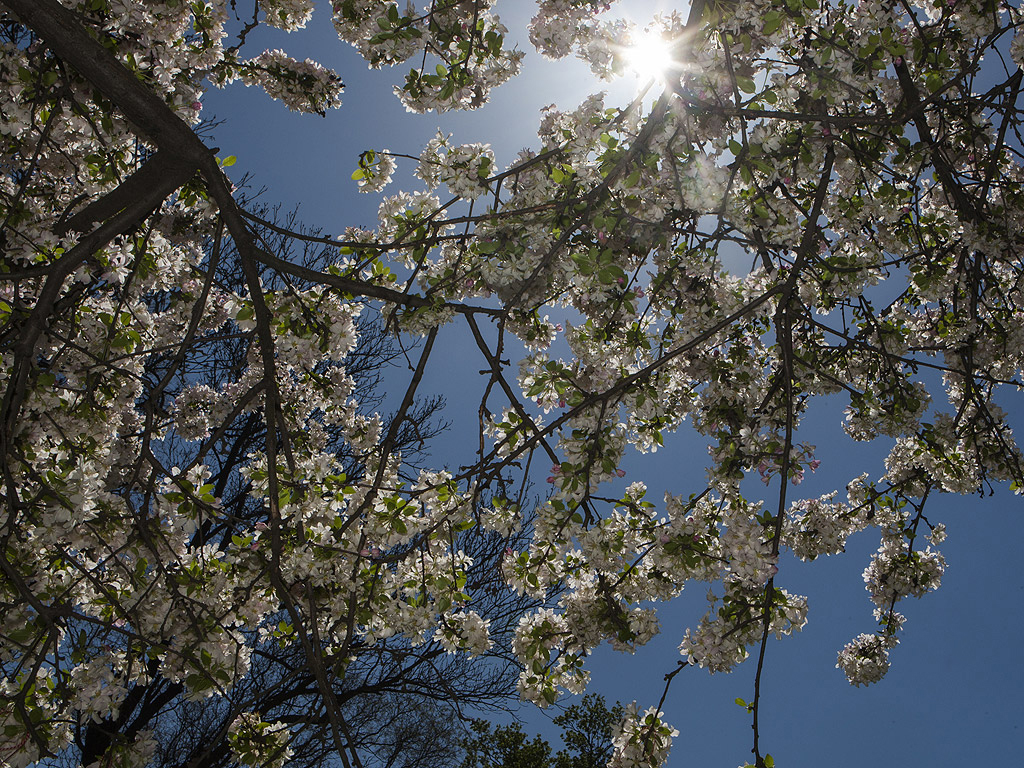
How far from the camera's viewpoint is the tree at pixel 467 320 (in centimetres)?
291

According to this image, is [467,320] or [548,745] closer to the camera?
[467,320]

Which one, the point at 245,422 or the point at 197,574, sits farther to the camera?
the point at 245,422

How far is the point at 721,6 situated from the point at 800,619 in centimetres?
302

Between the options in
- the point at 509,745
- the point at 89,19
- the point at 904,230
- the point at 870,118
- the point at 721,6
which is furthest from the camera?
the point at 509,745

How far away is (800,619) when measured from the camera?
352 centimetres

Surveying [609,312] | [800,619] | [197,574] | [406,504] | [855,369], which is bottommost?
[197,574]

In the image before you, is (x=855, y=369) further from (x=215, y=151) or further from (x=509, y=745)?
(x=509, y=745)

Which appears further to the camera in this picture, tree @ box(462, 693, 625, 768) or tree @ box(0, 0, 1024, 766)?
tree @ box(462, 693, 625, 768)

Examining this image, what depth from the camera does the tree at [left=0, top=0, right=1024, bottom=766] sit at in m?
2.91

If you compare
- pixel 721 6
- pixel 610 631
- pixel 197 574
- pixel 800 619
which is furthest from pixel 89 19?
pixel 800 619

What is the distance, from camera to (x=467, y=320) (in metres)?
3.26

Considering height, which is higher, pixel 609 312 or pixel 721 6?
pixel 721 6

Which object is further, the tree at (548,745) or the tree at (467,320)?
the tree at (548,745)

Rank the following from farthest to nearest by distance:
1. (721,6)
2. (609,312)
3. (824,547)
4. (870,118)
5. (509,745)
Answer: (509,745) < (824,547) < (609,312) < (721,6) < (870,118)
